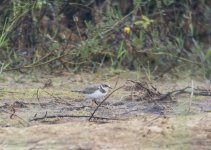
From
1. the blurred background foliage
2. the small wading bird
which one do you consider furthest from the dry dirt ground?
the blurred background foliage

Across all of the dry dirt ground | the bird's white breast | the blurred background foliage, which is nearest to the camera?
the dry dirt ground

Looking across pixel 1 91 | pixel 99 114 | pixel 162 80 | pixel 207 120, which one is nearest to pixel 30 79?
pixel 1 91

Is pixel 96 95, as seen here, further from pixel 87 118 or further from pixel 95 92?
pixel 87 118

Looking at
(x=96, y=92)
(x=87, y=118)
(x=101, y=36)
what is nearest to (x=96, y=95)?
(x=96, y=92)

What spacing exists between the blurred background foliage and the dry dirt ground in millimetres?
305

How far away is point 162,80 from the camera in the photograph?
29.5 feet

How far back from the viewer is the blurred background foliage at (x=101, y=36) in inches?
336

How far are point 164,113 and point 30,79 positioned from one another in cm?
236

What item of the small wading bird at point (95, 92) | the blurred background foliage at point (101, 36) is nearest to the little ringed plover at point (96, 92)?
the small wading bird at point (95, 92)

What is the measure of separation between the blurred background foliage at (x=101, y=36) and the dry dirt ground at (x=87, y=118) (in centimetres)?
31

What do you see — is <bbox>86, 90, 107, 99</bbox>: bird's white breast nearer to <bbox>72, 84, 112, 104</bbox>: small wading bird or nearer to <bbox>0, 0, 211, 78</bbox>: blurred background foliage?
<bbox>72, 84, 112, 104</bbox>: small wading bird

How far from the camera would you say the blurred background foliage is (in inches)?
336

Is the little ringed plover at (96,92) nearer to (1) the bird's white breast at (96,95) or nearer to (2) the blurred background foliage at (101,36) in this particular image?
(1) the bird's white breast at (96,95)

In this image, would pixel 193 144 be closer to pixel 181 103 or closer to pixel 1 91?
pixel 181 103
